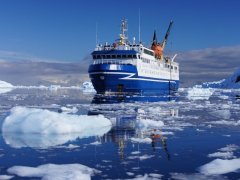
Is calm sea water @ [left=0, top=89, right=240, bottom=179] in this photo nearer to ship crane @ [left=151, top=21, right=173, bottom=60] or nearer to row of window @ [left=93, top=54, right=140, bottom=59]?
row of window @ [left=93, top=54, right=140, bottom=59]

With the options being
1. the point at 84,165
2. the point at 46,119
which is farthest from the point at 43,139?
the point at 84,165

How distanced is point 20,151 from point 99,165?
2.51 m

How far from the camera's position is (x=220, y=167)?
7363 millimetres

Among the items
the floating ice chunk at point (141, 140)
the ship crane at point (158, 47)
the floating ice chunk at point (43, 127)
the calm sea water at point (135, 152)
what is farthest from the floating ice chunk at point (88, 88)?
the floating ice chunk at point (141, 140)

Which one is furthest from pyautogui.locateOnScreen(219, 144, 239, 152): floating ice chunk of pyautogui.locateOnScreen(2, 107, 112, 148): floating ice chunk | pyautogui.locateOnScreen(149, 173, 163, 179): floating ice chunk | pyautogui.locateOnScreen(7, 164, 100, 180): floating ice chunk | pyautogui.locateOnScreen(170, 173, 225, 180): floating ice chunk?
pyautogui.locateOnScreen(2, 107, 112, 148): floating ice chunk

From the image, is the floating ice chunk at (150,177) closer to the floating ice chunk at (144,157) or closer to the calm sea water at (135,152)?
the calm sea water at (135,152)

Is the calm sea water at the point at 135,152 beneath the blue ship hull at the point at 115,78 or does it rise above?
beneath

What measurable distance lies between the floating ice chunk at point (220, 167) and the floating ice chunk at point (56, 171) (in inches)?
83.4

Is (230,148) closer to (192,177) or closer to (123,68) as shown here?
(192,177)

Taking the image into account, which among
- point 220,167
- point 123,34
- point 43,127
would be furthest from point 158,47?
point 220,167

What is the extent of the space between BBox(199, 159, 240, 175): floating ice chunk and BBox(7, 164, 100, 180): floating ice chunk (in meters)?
2.12

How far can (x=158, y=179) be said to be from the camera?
6438 mm

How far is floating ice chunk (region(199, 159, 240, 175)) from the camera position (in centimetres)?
707

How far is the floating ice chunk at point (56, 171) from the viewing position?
21.4 feet
